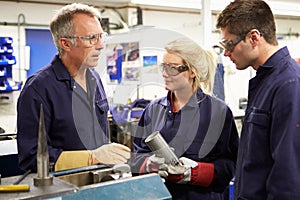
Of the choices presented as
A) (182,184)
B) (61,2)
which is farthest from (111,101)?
(61,2)

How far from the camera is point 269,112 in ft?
3.69

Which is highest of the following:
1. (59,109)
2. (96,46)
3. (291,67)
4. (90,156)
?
(96,46)

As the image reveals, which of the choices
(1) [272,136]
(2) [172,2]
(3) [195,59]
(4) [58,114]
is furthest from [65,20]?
(2) [172,2]

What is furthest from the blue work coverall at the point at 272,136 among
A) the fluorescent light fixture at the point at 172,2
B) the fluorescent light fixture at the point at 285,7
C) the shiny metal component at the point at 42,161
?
the fluorescent light fixture at the point at 285,7

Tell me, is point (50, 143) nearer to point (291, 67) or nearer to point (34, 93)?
point (34, 93)

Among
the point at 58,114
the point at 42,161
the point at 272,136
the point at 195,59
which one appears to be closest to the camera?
the point at 42,161

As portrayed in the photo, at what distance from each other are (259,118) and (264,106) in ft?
0.13

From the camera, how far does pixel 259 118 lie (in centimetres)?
115

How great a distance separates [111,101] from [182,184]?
0.62 metres

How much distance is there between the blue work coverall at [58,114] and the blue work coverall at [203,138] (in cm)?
24

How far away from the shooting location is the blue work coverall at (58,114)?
1283mm

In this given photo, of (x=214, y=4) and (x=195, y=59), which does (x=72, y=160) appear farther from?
(x=214, y=4)

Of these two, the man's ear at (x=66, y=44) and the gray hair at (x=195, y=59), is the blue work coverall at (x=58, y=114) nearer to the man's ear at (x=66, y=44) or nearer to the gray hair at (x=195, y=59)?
the man's ear at (x=66, y=44)

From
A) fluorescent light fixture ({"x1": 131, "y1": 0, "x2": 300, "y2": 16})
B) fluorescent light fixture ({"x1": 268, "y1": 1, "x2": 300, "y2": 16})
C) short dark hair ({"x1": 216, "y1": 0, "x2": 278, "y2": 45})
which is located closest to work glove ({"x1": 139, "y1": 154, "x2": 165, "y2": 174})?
short dark hair ({"x1": 216, "y1": 0, "x2": 278, "y2": 45})
